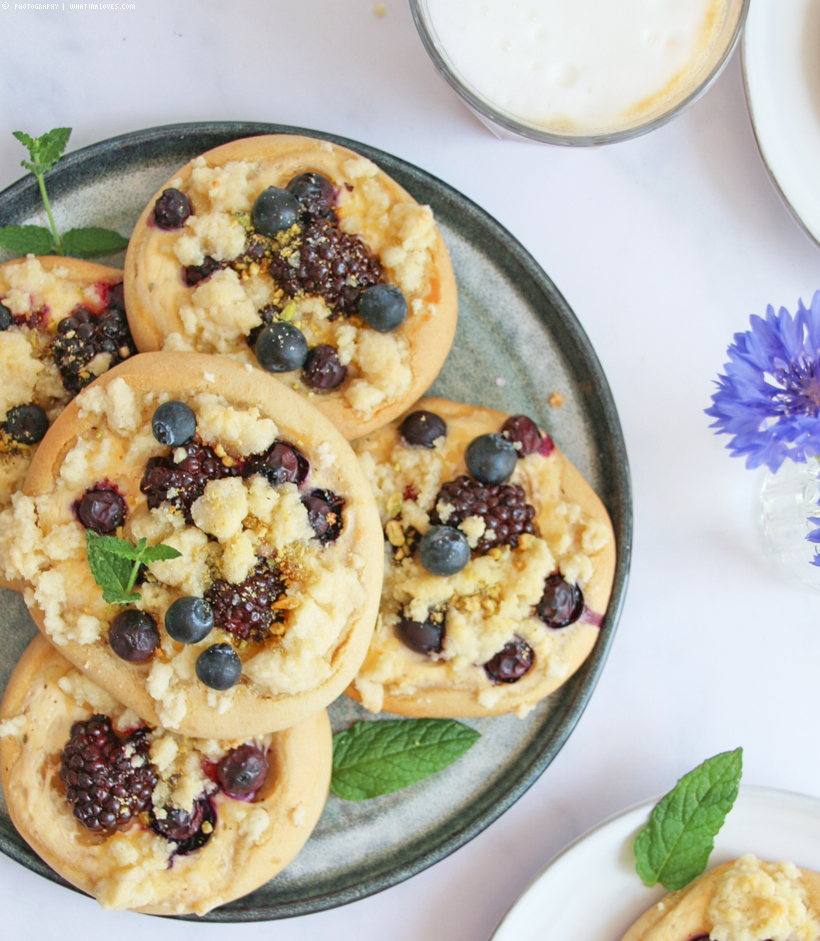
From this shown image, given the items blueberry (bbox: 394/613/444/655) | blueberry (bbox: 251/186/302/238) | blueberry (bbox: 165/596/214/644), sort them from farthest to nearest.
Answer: blueberry (bbox: 394/613/444/655) < blueberry (bbox: 251/186/302/238) < blueberry (bbox: 165/596/214/644)

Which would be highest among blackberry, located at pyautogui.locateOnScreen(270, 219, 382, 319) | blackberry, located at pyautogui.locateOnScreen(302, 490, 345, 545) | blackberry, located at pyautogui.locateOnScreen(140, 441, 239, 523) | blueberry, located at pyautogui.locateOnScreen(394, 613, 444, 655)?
blackberry, located at pyautogui.locateOnScreen(270, 219, 382, 319)

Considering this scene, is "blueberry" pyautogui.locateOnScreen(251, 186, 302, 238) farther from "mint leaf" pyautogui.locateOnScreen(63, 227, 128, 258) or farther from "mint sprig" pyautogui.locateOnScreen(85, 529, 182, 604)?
"mint sprig" pyautogui.locateOnScreen(85, 529, 182, 604)

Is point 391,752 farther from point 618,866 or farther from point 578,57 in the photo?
point 578,57

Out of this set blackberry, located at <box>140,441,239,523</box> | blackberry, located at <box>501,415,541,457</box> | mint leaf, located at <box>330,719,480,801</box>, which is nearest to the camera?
blackberry, located at <box>140,441,239,523</box>

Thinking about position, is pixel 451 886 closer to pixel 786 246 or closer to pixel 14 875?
pixel 14 875

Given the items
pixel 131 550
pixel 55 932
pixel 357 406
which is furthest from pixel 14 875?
pixel 357 406

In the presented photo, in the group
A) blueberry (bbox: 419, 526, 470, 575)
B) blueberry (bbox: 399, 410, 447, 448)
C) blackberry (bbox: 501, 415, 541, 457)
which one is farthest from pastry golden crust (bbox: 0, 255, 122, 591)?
blackberry (bbox: 501, 415, 541, 457)

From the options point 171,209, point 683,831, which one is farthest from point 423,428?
point 683,831

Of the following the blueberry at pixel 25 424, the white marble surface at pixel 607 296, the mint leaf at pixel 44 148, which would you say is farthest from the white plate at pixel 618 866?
the mint leaf at pixel 44 148
